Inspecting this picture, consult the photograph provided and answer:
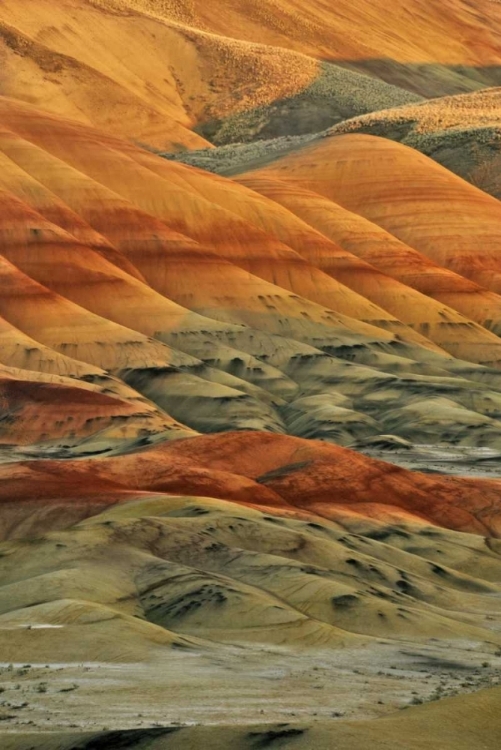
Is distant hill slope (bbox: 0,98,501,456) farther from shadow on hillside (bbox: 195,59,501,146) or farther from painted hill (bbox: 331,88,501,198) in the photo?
shadow on hillside (bbox: 195,59,501,146)

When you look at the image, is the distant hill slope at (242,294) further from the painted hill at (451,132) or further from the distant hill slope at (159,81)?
the distant hill slope at (159,81)

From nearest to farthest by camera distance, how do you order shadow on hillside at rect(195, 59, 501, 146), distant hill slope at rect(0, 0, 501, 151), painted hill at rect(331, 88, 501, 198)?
1. painted hill at rect(331, 88, 501, 198)
2. distant hill slope at rect(0, 0, 501, 151)
3. shadow on hillside at rect(195, 59, 501, 146)

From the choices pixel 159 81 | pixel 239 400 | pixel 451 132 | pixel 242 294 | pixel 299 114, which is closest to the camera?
pixel 239 400

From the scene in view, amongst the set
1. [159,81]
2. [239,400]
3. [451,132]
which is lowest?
[159,81]

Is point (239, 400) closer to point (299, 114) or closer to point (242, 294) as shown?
point (242, 294)

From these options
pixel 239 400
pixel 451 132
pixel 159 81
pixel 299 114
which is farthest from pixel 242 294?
pixel 159 81

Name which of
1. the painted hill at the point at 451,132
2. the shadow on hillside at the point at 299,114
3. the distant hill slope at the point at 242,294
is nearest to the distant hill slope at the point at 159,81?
the shadow on hillside at the point at 299,114

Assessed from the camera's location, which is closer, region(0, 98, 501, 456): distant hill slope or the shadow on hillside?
region(0, 98, 501, 456): distant hill slope

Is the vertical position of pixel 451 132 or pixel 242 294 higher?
pixel 451 132

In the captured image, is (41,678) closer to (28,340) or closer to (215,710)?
(215,710)

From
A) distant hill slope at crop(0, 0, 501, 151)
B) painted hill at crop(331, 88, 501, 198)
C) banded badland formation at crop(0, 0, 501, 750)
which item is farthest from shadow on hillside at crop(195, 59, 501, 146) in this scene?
painted hill at crop(331, 88, 501, 198)
